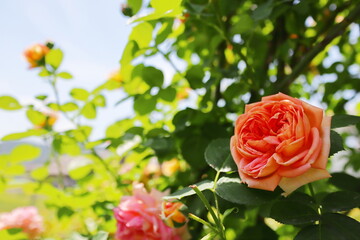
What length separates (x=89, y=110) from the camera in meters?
0.72

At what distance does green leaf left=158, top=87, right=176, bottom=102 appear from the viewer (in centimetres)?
62

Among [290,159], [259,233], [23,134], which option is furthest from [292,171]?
[23,134]

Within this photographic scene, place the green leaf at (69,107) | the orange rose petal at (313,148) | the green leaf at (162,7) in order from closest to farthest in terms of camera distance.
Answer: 1. the orange rose petal at (313,148)
2. the green leaf at (162,7)
3. the green leaf at (69,107)

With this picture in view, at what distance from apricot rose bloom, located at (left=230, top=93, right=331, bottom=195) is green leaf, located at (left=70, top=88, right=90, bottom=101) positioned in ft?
1.41

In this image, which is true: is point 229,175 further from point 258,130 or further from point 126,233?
point 126,233

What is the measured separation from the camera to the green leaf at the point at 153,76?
590mm

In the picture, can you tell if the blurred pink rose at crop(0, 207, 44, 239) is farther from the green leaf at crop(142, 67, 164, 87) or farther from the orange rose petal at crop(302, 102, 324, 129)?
the orange rose petal at crop(302, 102, 324, 129)

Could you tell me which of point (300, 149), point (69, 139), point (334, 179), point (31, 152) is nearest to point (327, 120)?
point (300, 149)

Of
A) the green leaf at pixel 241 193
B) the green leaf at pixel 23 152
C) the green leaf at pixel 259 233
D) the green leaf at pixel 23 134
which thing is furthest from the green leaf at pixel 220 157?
the green leaf at pixel 23 152

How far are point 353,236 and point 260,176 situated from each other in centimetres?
10

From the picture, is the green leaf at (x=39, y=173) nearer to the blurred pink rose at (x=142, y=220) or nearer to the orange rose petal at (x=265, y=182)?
the blurred pink rose at (x=142, y=220)

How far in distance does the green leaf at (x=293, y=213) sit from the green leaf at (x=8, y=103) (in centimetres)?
51

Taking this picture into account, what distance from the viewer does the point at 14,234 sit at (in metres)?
0.67

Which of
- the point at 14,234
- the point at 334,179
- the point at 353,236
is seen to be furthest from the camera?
the point at 14,234
